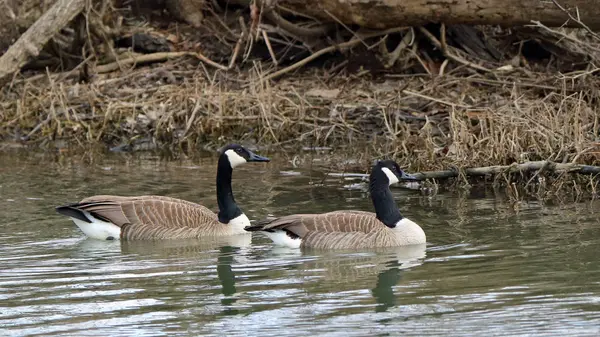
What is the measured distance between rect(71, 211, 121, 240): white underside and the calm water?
4.9 inches

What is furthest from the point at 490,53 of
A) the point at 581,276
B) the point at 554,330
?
the point at 554,330

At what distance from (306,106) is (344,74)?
1.93 meters

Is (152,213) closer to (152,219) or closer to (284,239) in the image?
(152,219)

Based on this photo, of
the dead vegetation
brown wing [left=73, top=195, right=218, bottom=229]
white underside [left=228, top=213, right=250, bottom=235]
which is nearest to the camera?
brown wing [left=73, top=195, right=218, bottom=229]

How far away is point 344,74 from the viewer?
62.8ft

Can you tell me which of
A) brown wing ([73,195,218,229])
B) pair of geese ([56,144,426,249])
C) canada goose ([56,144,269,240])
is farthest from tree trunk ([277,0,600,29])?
brown wing ([73,195,218,229])

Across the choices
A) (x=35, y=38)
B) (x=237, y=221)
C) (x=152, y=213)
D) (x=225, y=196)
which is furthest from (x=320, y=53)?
(x=152, y=213)

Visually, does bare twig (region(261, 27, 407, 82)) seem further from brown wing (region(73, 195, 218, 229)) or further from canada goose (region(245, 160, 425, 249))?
canada goose (region(245, 160, 425, 249))

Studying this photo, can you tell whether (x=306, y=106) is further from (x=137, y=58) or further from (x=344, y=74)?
(x=137, y=58)

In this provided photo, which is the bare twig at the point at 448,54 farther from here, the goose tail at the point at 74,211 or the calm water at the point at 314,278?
the goose tail at the point at 74,211

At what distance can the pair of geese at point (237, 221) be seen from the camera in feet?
34.4

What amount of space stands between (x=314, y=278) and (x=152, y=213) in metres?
2.88

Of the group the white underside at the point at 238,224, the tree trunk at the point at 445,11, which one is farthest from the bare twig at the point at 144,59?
the white underside at the point at 238,224

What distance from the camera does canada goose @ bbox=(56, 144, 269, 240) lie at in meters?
11.2
